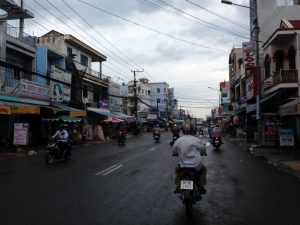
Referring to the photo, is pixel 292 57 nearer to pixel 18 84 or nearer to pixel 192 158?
pixel 18 84

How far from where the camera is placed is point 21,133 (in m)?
26.4

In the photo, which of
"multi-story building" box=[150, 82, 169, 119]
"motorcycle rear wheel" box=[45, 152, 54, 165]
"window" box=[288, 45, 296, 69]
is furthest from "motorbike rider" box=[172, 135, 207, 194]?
"multi-story building" box=[150, 82, 169, 119]

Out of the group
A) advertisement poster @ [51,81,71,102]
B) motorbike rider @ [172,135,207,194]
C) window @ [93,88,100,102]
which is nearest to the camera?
motorbike rider @ [172,135,207,194]

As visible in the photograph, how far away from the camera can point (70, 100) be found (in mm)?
40812

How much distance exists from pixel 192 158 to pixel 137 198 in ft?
6.85

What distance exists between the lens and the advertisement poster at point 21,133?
1033 inches

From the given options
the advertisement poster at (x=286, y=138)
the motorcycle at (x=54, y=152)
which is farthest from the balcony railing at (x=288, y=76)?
the motorcycle at (x=54, y=152)

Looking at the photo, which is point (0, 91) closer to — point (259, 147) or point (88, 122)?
point (259, 147)

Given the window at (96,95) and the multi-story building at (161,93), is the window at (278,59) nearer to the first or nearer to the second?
the window at (96,95)

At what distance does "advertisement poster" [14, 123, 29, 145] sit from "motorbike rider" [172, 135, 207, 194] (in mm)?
19244

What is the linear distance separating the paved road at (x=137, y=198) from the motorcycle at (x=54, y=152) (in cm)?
338

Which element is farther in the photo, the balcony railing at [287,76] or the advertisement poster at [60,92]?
the advertisement poster at [60,92]

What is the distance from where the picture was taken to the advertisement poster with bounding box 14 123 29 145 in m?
26.2

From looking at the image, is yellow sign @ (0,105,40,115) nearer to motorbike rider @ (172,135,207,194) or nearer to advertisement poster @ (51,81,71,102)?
advertisement poster @ (51,81,71,102)
